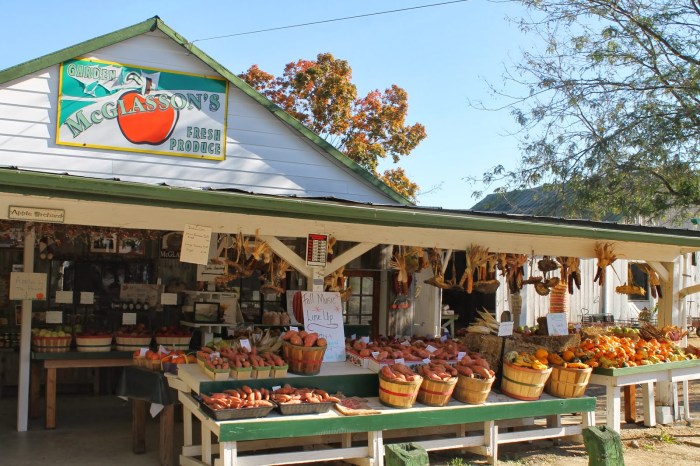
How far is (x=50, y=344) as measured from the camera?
28.6ft

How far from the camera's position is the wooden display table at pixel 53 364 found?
28.0ft

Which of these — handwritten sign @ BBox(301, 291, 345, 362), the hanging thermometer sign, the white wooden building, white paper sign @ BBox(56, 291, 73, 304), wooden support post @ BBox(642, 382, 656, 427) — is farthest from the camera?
white paper sign @ BBox(56, 291, 73, 304)

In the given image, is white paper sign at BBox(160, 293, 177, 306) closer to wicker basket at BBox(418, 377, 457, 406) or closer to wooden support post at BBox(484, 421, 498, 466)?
wicker basket at BBox(418, 377, 457, 406)

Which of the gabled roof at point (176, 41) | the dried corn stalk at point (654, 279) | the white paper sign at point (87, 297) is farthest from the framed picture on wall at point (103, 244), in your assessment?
the dried corn stalk at point (654, 279)

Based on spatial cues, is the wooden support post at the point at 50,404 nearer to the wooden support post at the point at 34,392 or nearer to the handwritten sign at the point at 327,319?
the wooden support post at the point at 34,392

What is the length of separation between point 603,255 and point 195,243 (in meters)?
5.71

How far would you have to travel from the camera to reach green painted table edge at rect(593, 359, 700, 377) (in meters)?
8.38

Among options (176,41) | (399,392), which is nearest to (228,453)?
(399,392)

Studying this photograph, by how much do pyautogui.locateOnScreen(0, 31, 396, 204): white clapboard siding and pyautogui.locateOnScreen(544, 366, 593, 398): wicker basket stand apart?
470cm

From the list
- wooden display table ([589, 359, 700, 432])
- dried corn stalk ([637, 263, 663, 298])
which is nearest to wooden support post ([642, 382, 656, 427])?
wooden display table ([589, 359, 700, 432])

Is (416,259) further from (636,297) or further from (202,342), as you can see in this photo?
(636,297)

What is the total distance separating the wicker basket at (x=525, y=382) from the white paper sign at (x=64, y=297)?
715 cm

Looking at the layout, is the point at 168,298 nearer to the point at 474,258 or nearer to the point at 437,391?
the point at 474,258

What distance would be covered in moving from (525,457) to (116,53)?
7.89 meters
